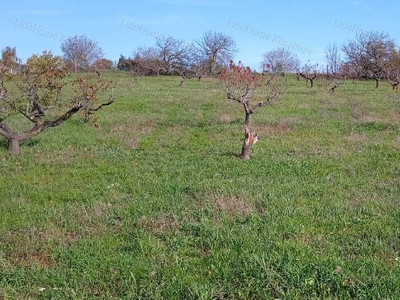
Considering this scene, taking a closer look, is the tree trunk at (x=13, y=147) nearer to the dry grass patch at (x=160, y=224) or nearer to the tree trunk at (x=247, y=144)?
the tree trunk at (x=247, y=144)

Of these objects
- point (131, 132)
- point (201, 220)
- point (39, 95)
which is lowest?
point (201, 220)

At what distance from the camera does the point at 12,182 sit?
8.49m

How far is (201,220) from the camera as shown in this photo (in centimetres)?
597

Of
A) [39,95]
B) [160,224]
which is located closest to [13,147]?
[39,95]

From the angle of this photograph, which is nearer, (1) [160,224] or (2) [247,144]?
(1) [160,224]

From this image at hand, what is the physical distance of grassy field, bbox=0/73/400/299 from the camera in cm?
425

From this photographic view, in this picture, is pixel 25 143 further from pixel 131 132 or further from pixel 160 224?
pixel 160 224

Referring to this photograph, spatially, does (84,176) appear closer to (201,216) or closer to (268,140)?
(201,216)

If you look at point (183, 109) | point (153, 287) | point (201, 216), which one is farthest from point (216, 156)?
point (183, 109)

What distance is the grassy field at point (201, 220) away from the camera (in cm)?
425

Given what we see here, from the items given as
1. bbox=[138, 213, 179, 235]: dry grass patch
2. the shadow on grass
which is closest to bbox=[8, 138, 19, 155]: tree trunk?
the shadow on grass

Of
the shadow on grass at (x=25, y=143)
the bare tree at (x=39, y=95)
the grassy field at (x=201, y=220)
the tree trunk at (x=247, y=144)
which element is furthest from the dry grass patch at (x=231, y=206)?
the shadow on grass at (x=25, y=143)

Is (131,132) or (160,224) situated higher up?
(131,132)

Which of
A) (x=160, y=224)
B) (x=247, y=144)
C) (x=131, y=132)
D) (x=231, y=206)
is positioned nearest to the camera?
(x=160, y=224)
